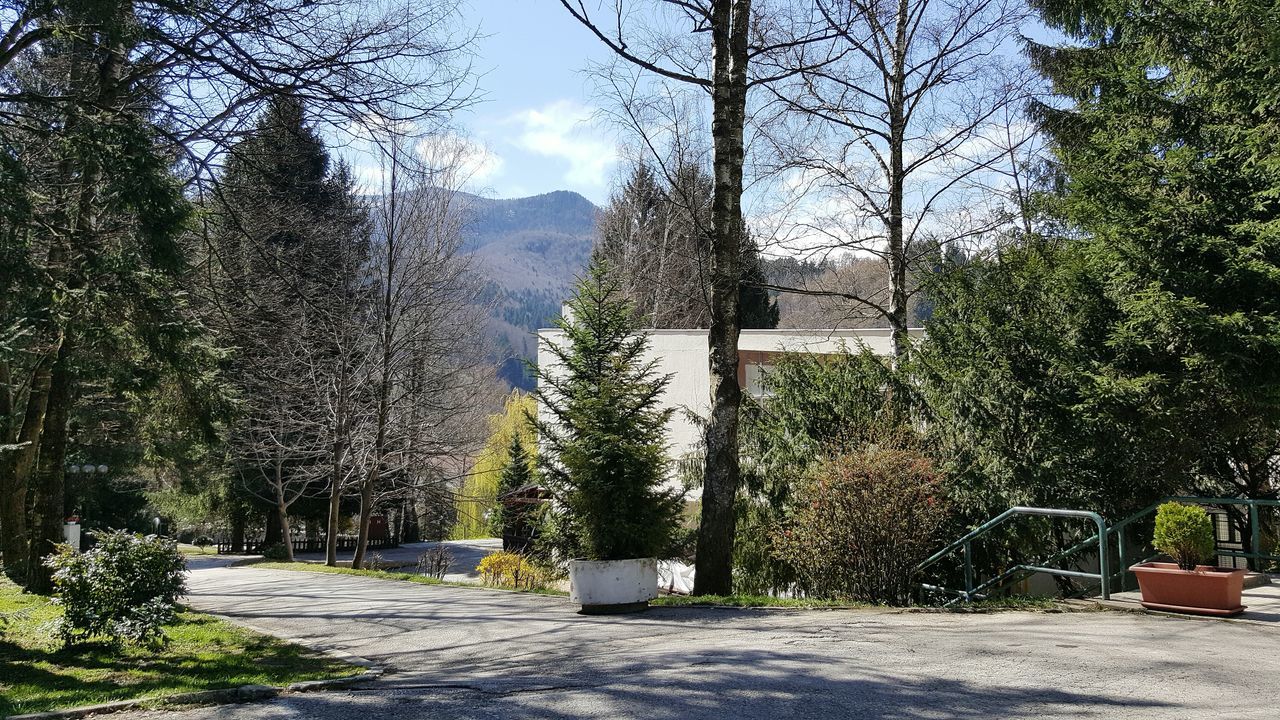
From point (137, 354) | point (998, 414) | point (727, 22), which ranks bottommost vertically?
point (998, 414)

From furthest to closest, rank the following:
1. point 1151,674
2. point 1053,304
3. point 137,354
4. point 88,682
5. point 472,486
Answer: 1. point 472,486
2. point 137,354
3. point 1053,304
4. point 88,682
5. point 1151,674

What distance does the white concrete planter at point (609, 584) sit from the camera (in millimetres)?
10094

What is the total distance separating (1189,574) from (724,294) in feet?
19.6

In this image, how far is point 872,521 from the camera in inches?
408

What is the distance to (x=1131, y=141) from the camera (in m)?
10.4

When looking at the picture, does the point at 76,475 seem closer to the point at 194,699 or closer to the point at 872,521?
the point at 194,699

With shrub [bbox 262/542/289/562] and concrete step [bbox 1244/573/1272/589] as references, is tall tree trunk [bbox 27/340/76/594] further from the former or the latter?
shrub [bbox 262/542/289/562]

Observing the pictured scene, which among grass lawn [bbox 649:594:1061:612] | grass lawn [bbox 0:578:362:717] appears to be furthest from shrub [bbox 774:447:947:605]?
grass lawn [bbox 0:578:362:717]

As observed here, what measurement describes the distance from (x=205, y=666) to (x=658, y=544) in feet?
16.2

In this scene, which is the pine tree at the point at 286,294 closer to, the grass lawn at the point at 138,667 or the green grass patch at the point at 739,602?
the grass lawn at the point at 138,667

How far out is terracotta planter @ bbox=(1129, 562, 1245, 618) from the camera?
25.0ft

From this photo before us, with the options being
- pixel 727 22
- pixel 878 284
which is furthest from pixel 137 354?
pixel 878 284

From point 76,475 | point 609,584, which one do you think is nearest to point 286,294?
point 609,584

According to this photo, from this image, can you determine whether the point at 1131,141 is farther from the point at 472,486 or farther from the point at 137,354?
the point at 472,486
